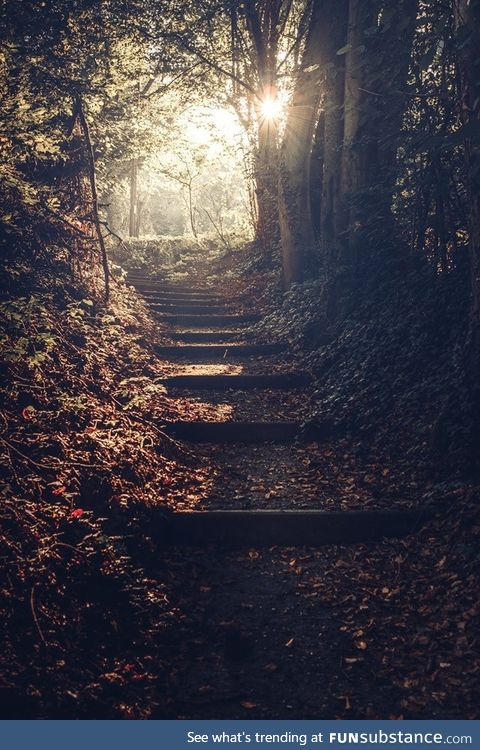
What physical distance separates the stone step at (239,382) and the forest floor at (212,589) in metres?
2.66

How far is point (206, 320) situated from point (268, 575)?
9.47 meters

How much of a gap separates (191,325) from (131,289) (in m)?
1.74

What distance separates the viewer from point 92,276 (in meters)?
9.96

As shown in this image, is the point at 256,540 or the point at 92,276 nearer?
the point at 256,540

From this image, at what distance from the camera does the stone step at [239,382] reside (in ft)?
31.4

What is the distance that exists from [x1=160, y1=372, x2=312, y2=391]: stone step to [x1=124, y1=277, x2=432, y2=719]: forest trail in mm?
357

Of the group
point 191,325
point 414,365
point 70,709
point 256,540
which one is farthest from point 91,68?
point 70,709

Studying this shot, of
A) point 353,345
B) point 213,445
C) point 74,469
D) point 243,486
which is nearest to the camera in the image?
point 74,469

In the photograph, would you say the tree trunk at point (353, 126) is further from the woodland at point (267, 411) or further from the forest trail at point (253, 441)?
the forest trail at point (253, 441)

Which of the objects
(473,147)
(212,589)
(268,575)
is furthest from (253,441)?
(473,147)

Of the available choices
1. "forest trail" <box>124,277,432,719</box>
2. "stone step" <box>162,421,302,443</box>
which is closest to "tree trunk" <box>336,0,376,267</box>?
"forest trail" <box>124,277,432,719</box>

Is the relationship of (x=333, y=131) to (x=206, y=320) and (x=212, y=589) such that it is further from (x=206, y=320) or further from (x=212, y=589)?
(x=212, y=589)

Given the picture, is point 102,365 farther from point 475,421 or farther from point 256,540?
point 475,421

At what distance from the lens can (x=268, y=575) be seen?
4.96m
